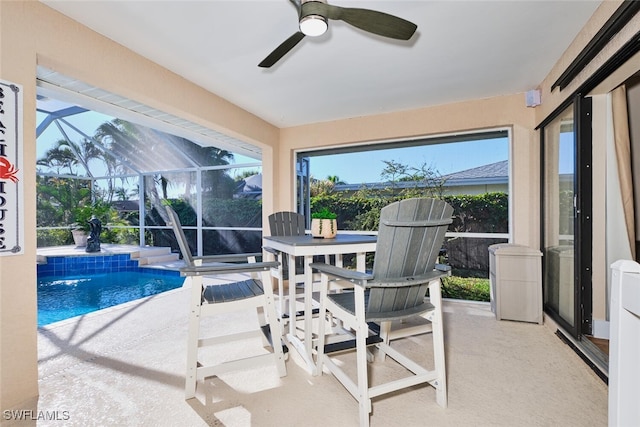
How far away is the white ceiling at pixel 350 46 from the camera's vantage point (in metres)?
2.07

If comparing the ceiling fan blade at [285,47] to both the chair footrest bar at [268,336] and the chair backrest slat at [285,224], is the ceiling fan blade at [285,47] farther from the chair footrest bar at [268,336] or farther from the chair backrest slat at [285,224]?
the chair footrest bar at [268,336]

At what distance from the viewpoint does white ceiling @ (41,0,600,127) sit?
6.79ft

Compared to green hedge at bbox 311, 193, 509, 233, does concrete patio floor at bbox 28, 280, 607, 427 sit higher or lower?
lower

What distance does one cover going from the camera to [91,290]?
5211 mm

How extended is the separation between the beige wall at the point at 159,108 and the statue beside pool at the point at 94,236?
199 inches

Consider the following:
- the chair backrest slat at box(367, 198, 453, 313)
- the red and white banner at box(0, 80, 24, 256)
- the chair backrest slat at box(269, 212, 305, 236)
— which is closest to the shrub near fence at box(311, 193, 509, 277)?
the chair backrest slat at box(269, 212, 305, 236)

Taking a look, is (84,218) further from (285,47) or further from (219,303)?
(285,47)

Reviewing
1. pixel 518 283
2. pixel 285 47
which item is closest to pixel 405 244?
pixel 285 47

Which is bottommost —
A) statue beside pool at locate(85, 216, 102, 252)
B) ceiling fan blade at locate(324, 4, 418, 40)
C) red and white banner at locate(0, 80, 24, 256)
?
statue beside pool at locate(85, 216, 102, 252)

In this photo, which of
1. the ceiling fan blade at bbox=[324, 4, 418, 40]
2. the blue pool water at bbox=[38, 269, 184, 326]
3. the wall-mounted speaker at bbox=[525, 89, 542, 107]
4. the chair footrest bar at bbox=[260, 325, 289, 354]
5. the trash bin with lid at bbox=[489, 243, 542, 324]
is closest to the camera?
the ceiling fan blade at bbox=[324, 4, 418, 40]

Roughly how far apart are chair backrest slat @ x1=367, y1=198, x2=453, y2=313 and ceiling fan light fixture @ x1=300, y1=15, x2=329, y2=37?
1112mm

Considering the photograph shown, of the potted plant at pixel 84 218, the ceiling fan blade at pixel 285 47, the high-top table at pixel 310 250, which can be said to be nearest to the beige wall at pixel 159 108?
the ceiling fan blade at pixel 285 47

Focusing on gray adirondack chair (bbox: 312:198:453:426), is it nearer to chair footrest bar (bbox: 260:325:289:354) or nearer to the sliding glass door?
chair footrest bar (bbox: 260:325:289:354)

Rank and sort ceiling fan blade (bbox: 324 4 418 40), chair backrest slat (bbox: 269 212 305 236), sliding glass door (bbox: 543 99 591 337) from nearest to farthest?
ceiling fan blade (bbox: 324 4 418 40) → sliding glass door (bbox: 543 99 591 337) → chair backrest slat (bbox: 269 212 305 236)
